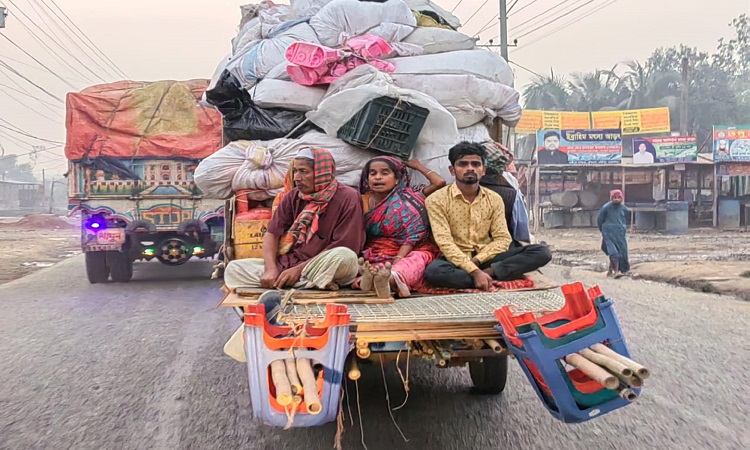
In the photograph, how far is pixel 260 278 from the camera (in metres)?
3.63

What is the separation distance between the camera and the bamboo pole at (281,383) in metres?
2.10

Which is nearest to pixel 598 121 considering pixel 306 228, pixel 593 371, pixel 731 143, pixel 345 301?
pixel 731 143

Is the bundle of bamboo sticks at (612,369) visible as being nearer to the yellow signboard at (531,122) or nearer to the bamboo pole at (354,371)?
the bamboo pole at (354,371)

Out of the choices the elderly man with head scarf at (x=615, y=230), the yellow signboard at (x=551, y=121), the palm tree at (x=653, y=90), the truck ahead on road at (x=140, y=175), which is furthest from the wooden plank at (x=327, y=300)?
the palm tree at (x=653, y=90)

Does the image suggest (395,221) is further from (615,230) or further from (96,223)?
(615,230)

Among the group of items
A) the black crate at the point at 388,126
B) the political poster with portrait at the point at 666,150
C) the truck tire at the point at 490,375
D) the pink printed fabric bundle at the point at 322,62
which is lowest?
the truck tire at the point at 490,375

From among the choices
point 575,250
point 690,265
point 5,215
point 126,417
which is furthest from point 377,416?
point 5,215

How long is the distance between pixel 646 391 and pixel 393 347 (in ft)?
7.68

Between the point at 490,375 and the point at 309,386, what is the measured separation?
2.13 metres

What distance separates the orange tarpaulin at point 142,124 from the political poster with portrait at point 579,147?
1416 cm

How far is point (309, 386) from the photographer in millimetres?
2162

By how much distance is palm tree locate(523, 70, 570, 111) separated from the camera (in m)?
35.9

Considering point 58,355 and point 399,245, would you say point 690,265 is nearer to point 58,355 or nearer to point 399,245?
point 399,245

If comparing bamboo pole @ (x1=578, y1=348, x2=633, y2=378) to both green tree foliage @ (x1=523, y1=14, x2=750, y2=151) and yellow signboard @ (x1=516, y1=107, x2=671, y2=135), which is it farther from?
green tree foliage @ (x1=523, y1=14, x2=750, y2=151)
